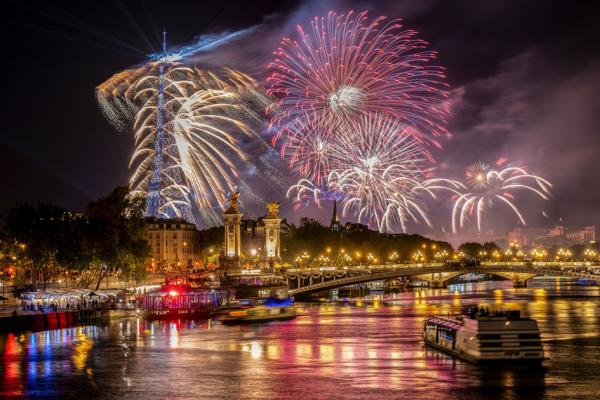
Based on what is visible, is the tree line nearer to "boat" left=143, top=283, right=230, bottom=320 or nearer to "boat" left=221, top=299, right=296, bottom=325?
"boat" left=143, top=283, right=230, bottom=320

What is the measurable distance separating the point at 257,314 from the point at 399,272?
60.8 m

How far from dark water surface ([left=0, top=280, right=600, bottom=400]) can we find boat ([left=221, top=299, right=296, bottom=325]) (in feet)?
25.5

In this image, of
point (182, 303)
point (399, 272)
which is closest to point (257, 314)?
point (182, 303)

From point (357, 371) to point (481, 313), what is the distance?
8.43m

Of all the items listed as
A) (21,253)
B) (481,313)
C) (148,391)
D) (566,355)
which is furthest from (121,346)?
(21,253)

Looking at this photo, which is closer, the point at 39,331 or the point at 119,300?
the point at 39,331

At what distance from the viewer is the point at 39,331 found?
72.1 m

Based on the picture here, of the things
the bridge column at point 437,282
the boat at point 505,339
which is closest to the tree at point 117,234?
the boat at point 505,339

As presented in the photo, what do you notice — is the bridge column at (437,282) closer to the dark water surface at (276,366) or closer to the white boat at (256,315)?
the white boat at (256,315)

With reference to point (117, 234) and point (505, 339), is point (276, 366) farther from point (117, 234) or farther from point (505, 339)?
point (117, 234)

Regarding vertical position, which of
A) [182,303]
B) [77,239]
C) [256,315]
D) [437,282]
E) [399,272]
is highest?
[77,239]

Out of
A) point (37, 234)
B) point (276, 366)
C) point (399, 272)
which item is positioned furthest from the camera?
point (399, 272)

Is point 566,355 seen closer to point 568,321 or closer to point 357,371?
point 357,371

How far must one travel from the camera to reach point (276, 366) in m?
42.8
